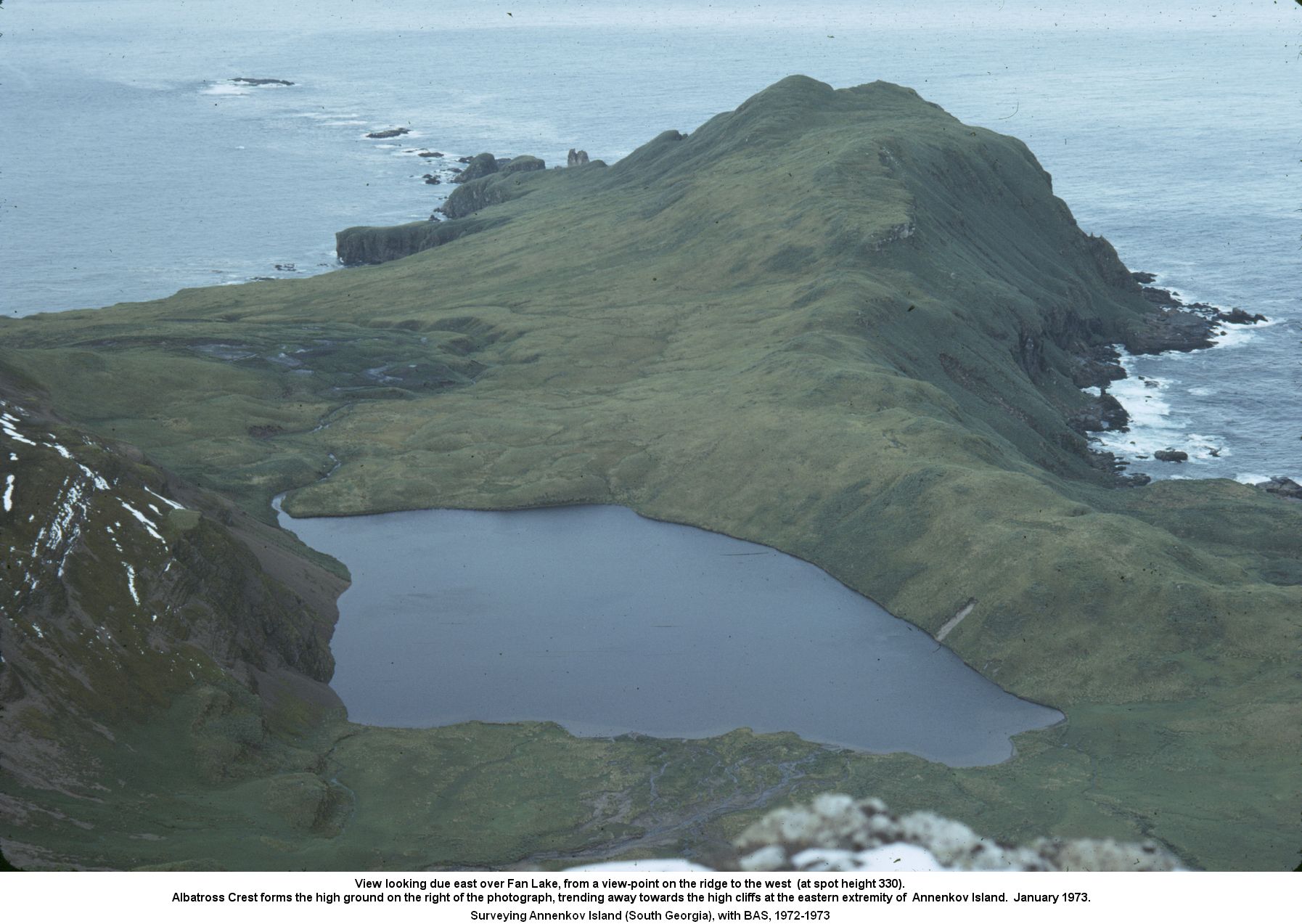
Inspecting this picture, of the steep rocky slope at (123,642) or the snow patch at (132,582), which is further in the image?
the snow patch at (132,582)

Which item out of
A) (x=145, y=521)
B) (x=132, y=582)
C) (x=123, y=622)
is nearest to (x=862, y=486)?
(x=145, y=521)

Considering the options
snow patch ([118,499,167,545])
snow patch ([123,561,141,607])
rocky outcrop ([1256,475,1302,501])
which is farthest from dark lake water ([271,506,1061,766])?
rocky outcrop ([1256,475,1302,501])

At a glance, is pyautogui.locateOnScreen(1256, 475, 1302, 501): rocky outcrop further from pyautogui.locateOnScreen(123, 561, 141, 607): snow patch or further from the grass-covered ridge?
pyautogui.locateOnScreen(123, 561, 141, 607): snow patch

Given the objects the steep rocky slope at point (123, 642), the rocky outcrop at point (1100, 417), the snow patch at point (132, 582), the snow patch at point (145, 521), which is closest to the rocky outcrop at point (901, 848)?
the steep rocky slope at point (123, 642)

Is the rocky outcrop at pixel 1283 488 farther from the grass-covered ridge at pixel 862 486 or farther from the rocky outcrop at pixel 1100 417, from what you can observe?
the rocky outcrop at pixel 1100 417

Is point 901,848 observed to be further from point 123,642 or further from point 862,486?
point 862,486

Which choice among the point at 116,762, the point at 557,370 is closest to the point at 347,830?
the point at 116,762
